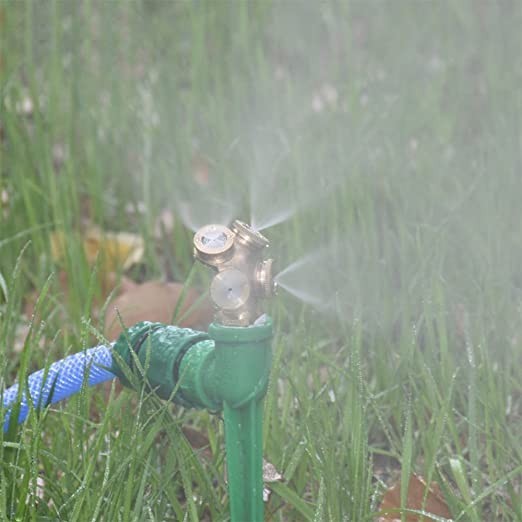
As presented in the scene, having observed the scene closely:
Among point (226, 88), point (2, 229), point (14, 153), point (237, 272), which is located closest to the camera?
point (237, 272)

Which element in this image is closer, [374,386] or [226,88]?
[374,386]

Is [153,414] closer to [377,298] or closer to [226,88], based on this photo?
[377,298]

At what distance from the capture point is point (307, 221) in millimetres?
1703

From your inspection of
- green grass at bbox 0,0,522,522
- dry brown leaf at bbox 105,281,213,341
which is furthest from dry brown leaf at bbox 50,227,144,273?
dry brown leaf at bbox 105,281,213,341

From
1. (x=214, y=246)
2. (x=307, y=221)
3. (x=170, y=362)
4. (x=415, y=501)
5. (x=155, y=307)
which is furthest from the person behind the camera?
(x=307, y=221)

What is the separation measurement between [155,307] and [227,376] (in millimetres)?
656

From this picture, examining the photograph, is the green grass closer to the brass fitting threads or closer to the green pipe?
the green pipe

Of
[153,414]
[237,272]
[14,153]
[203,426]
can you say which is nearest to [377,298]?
[203,426]

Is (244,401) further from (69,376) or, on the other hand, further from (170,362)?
(69,376)

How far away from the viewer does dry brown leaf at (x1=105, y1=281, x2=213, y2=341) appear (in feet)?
4.90

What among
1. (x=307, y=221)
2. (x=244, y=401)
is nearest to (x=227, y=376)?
(x=244, y=401)

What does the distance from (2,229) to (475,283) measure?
88 cm

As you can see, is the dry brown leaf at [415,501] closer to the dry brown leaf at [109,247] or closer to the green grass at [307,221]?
the green grass at [307,221]

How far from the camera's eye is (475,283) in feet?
4.55
